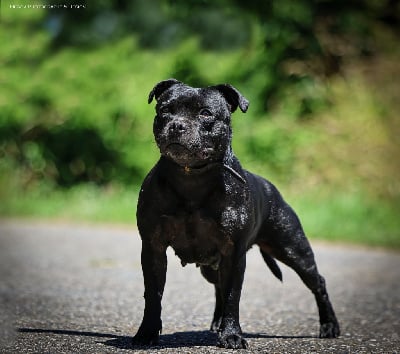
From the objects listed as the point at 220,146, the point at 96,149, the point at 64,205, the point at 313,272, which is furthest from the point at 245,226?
the point at 96,149

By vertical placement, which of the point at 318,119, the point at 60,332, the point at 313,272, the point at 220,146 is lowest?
the point at 60,332

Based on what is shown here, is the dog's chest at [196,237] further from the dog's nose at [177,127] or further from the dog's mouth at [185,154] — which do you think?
the dog's nose at [177,127]

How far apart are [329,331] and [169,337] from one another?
122cm

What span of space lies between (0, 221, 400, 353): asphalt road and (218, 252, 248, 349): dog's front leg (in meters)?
0.11

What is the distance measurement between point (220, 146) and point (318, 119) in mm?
13802

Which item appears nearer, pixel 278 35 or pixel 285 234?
pixel 285 234

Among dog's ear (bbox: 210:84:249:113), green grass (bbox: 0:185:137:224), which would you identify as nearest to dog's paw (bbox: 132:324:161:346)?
dog's ear (bbox: 210:84:249:113)

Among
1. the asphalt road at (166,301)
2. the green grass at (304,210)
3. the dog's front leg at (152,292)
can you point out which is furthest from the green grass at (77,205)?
the dog's front leg at (152,292)

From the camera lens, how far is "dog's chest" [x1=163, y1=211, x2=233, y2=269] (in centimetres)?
466

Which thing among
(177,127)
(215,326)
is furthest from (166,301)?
(177,127)

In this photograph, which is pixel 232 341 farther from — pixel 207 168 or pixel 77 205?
pixel 77 205

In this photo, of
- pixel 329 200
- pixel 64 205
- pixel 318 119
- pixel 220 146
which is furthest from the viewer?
pixel 318 119

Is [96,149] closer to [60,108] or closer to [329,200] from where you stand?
[60,108]

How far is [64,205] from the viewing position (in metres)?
16.9
